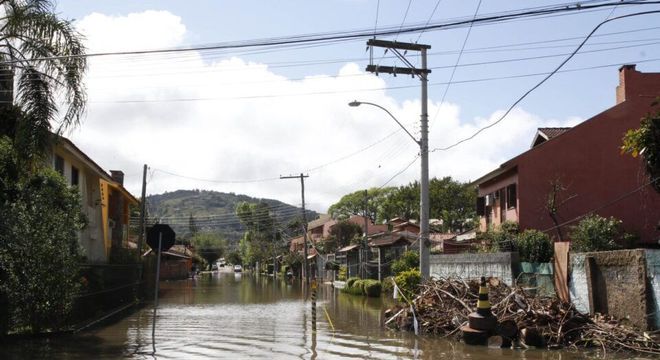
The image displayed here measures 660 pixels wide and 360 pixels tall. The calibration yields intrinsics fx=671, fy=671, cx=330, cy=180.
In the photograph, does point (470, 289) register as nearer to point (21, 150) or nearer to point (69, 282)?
point (69, 282)

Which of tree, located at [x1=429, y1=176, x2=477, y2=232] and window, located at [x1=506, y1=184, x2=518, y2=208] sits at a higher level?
tree, located at [x1=429, y1=176, x2=477, y2=232]

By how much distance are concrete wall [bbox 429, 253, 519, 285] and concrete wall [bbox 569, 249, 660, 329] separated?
2.76m

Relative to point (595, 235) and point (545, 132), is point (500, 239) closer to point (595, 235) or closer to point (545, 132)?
point (595, 235)

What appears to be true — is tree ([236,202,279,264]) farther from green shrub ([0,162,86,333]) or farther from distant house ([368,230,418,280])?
green shrub ([0,162,86,333])

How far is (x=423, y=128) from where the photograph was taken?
76.7 ft

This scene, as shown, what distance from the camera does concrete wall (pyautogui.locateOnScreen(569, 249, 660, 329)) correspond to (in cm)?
1552

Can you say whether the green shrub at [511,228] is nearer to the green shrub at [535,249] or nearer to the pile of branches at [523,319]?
the green shrub at [535,249]

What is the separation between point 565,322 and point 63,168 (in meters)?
22.8

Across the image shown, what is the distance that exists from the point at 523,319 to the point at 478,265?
6.34 m

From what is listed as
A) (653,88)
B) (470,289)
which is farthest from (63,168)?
(653,88)

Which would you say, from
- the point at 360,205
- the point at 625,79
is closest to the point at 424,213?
the point at 625,79

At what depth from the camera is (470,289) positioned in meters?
19.3

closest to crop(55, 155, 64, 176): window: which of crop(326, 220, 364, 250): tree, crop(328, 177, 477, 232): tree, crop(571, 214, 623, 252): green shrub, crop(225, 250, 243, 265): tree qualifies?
crop(571, 214, 623, 252): green shrub

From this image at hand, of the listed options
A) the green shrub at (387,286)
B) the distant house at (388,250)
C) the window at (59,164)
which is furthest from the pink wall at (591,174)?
the window at (59,164)
